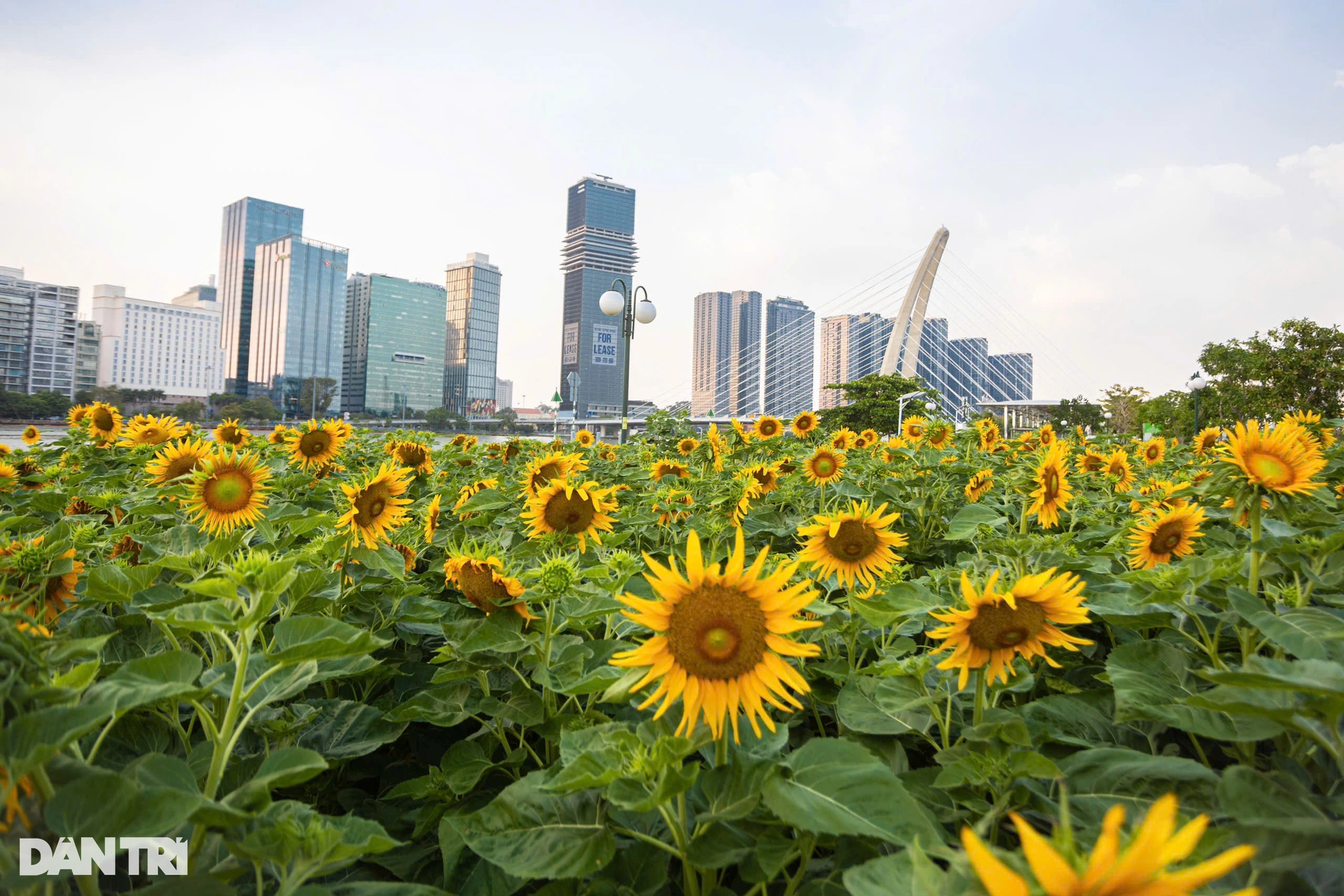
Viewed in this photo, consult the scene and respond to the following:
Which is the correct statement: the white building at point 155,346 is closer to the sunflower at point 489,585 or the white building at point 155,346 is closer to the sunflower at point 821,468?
the sunflower at point 821,468

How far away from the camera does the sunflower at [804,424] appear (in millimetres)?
6697

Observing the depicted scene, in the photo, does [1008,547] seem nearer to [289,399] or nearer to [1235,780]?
[1235,780]

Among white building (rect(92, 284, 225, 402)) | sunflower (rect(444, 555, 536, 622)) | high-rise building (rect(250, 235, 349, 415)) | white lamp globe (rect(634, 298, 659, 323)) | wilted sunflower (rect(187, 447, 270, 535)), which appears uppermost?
high-rise building (rect(250, 235, 349, 415))

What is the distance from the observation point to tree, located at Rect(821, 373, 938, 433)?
108 feet

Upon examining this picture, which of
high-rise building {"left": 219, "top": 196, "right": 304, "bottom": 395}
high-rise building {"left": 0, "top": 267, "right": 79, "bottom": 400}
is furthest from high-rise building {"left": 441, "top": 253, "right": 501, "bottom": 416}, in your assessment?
high-rise building {"left": 0, "top": 267, "right": 79, "bottom": 400}

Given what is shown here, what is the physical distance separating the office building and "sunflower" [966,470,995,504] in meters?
35.4

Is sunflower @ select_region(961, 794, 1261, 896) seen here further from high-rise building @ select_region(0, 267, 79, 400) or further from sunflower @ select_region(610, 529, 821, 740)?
high-rise building @ select_region(0, 267, 79, 400)

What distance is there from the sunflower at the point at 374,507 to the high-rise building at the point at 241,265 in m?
139

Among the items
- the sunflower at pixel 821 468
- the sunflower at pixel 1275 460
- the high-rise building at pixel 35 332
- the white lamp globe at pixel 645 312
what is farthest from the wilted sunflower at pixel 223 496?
the high-rise building at pixel 35 332

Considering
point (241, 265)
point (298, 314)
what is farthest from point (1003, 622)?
point (241, 265)

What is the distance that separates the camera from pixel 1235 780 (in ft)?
2.66

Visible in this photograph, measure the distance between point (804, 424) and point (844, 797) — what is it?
5.97 metres

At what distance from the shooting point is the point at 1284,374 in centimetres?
2173

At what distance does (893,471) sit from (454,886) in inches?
140
